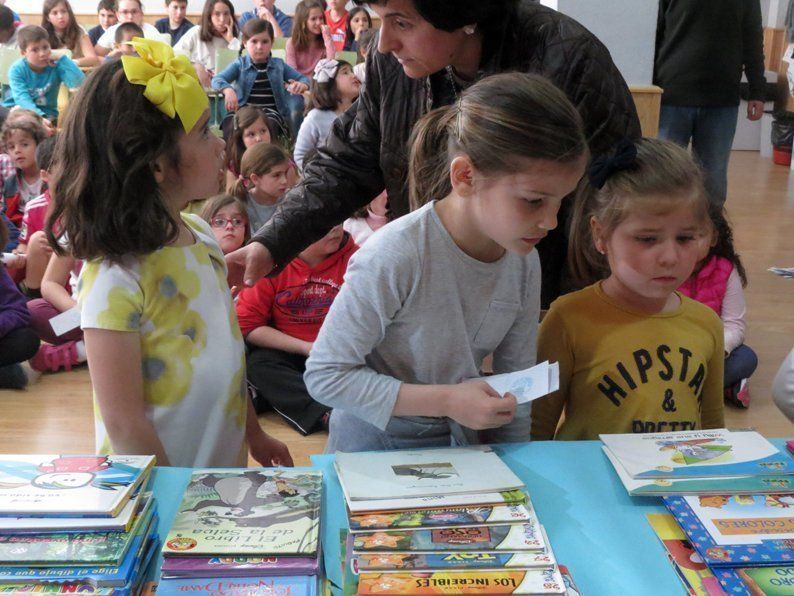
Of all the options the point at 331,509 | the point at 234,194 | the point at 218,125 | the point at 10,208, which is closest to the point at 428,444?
the point at 331,509

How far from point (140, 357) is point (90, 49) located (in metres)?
7.16

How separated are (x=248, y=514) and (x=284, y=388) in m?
2.08

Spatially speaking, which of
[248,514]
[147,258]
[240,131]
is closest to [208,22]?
[240,131]

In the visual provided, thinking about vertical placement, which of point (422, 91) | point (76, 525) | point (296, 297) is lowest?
point (296, 297)

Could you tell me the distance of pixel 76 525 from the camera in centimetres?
103

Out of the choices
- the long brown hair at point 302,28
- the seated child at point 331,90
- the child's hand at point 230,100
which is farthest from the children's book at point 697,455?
the long brown hair at point 302,28

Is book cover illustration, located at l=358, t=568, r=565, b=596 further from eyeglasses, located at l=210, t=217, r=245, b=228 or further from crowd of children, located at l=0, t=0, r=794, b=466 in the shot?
eyeglasses, located at l=210, t=217, r=245, b=228

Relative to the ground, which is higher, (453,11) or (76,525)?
(453,11)

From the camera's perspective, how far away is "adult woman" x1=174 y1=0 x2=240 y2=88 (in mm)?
7656

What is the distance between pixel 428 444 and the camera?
145 cm

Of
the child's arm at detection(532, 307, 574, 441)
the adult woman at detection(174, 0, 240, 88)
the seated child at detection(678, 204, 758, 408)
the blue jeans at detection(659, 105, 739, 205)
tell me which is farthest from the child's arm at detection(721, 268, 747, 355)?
the adult woman at detection(174, 0, 240, 88)

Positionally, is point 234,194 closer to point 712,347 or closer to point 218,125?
point 712,347

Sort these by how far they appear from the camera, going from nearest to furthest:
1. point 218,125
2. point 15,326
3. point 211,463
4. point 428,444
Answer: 1. point 428,444
2. point 211,463
3. point 15,326
4. point 218,125

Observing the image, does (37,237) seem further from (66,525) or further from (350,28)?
(350,28)
